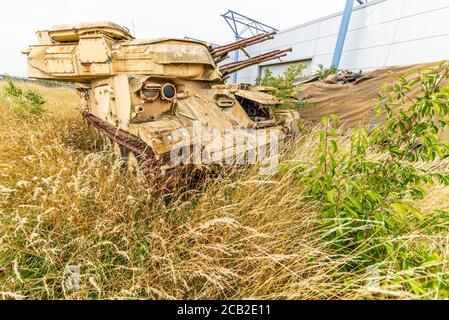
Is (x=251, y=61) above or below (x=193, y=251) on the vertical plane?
above

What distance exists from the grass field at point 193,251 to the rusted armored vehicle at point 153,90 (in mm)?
720

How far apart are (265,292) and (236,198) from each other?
104 cm

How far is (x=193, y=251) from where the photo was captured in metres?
1.84

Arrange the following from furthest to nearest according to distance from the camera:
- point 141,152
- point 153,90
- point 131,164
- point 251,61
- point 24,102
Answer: point 24,102, point 251,61, point 153,90, point 131,164, point 141,152

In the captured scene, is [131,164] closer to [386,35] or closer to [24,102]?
[24,102]

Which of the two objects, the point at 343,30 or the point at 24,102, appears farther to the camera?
the point at 343,30

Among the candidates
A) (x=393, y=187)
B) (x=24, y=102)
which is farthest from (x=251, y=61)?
(x=24, y=102)

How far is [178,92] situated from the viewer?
4.09 metres

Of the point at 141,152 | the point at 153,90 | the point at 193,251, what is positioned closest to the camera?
the point at 193,251

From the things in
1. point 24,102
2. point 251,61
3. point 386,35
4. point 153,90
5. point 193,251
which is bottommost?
point 193,251

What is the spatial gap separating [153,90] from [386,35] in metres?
8.90

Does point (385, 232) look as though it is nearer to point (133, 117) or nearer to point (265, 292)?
point (265, 292)

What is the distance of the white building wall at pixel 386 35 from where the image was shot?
22.8ft

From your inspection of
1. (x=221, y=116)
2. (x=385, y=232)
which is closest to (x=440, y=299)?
(x=385, y=232)
